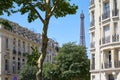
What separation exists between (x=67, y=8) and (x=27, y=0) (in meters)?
1.60

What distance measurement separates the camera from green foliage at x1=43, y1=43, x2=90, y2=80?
5469cm

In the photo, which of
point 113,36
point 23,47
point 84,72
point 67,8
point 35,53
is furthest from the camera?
point 23,47

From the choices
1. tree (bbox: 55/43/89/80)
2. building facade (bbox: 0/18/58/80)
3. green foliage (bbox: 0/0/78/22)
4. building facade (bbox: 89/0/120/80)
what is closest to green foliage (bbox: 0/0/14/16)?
green foliage (bbox: 0/0/78/22)

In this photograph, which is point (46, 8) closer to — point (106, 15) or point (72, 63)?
point (106, 15)

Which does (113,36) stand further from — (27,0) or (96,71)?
(27,0)

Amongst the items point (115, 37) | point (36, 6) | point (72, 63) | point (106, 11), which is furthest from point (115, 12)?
point (36, 6)

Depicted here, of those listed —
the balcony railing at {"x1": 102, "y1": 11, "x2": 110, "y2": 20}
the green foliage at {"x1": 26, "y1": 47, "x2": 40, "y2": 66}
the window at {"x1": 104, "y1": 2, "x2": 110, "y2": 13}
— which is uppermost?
the window at {"x1": 104, "y1": 2, "x2": 110, "y2": 13}

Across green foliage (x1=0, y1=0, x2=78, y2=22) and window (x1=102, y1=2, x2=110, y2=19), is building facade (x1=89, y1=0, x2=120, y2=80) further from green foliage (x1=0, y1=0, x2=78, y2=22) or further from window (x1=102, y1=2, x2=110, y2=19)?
green foliage (x1=0, y1=0, x2=78, y2=22)

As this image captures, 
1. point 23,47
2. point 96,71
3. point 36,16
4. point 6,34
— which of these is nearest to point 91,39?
point 96,71

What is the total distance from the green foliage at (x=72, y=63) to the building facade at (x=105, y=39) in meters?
5.66

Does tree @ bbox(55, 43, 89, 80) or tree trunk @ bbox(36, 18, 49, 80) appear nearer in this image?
tree trunk @ bbox(36, 18, 49, 80)

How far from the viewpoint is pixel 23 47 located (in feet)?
252

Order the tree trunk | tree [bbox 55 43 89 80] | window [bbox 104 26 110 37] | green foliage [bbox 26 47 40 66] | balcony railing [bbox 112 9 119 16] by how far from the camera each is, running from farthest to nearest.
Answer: tree [bbox 55 43 89 80] → window [bbox 104 26 110 37] → balcony railing [bbox 112 9 119 16] → green foliage [bbox 26 47 40 66] → the tree trunk

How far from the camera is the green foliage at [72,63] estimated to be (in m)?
54.7
